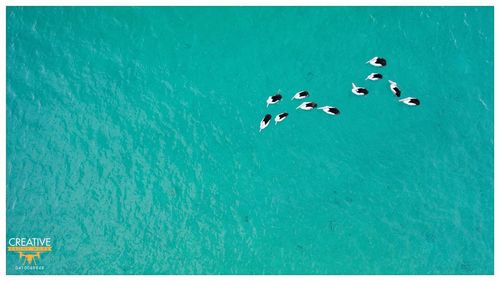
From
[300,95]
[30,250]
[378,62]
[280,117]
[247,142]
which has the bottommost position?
[30,250]

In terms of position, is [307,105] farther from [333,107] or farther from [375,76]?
[375,76]

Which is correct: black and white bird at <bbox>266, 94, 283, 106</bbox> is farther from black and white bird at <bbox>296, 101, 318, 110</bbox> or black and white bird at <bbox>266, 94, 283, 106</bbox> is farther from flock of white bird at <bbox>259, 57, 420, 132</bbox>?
black and white bird at <bbox>296, 101, 318, 110</bbox>

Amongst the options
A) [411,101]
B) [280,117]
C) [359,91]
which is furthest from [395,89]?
[280,117]

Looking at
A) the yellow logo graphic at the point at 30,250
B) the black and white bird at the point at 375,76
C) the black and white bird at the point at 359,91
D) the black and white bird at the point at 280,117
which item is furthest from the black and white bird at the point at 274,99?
the yellow logo graphic at the point at 30,250

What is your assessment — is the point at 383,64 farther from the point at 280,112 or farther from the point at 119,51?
the point at 119,51

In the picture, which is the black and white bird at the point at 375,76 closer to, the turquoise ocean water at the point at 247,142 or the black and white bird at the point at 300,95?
the turquoise ocean water at the point at 247,142
